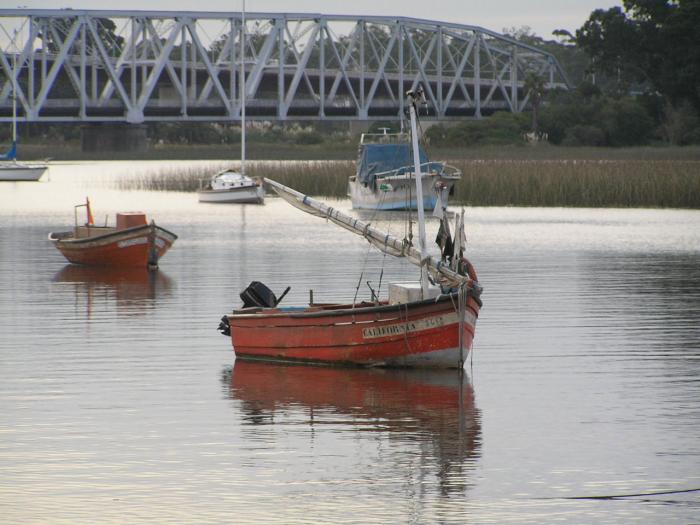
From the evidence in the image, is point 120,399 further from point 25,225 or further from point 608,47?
point 608,47

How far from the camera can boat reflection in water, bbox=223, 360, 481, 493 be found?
1738cm

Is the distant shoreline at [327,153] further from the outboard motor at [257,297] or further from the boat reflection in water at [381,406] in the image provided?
the boat reflection in water at [381,406]

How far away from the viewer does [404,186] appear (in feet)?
246

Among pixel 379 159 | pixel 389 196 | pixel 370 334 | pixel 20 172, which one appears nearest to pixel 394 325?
pixel 370 334

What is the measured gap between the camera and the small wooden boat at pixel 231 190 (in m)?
88.3

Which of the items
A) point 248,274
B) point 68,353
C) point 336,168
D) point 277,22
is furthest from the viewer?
point 277,22

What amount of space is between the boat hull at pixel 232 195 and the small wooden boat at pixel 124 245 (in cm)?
4426

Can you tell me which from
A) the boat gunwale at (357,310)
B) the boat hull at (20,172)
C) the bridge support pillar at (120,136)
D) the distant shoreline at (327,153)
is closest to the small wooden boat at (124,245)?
the boat gunwale at (357,310)

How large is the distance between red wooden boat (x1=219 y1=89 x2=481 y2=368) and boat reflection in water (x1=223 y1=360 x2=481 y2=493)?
0.80 feet

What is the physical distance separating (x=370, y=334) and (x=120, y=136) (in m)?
157

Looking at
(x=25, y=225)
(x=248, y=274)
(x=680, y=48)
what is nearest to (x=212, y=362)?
(x=248, y=274)

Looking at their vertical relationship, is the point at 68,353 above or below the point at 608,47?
below

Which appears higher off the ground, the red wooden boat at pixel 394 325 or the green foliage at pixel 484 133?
the green foliage at pixel 484 133

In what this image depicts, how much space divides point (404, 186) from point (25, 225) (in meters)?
18.7
